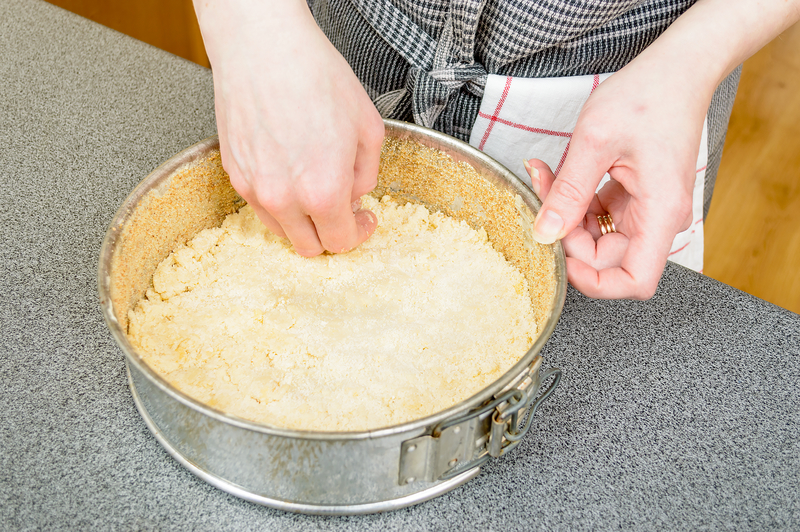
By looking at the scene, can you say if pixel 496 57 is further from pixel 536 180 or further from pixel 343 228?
pixel 343 228

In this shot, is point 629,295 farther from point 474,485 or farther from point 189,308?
point 189,308

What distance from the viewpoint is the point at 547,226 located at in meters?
0.59

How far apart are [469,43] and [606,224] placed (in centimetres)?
26

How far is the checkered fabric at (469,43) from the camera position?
2.18ft

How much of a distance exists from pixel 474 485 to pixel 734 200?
1.42m

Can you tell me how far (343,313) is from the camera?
0.68m

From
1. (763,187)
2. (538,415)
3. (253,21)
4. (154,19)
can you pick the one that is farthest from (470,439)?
(154,19)

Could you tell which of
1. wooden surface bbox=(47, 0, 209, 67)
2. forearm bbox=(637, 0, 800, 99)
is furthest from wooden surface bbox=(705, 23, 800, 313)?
wooden surface bbox=(47, 0, 209, 67)

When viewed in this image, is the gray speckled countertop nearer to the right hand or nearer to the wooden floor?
the right hand

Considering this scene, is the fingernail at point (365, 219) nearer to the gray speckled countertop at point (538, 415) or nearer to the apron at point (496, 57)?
the apron at point (496, 57)

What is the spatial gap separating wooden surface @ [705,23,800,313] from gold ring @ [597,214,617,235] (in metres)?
1.07

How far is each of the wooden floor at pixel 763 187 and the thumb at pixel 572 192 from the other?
1161 mm

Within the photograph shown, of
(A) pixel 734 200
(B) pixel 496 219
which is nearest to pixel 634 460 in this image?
(B) pixel 496 219

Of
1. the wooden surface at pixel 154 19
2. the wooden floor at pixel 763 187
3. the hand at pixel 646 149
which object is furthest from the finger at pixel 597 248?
the wooden surface at pixel 154 19
